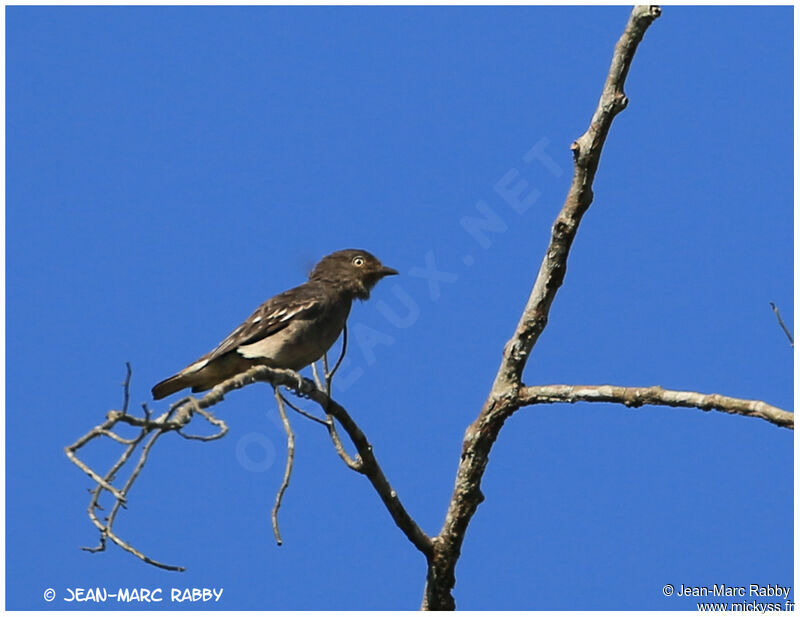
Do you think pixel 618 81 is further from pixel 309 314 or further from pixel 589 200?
pixel 309 314

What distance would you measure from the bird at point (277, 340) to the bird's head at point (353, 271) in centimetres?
35

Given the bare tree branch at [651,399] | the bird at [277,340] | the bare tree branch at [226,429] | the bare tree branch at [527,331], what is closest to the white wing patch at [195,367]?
the bird at [277,340]

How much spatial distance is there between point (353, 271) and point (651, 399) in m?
4.78

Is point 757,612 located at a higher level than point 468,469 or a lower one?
lower

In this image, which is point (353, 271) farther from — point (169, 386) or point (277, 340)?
point (169, 386)

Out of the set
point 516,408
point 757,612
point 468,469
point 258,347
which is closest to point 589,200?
point 516,408

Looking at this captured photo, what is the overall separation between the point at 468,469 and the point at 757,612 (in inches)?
89.6

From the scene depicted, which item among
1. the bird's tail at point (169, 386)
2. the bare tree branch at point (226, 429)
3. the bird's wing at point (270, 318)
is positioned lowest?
the bare tree branch at point (226, 429)

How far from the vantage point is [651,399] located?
639 cm

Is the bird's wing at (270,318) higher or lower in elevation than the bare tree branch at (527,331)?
higher

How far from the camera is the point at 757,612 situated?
7039mm

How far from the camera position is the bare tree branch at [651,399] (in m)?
5.95

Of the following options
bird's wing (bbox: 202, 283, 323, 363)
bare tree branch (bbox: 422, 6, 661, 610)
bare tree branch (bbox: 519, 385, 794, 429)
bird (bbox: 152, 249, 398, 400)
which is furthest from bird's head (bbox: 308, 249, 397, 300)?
bare tree branch (bbox: 519, 385, 794, 429)

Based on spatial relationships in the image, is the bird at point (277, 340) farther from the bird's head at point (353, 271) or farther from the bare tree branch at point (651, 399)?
the bare tree branch at point (651, 399)
